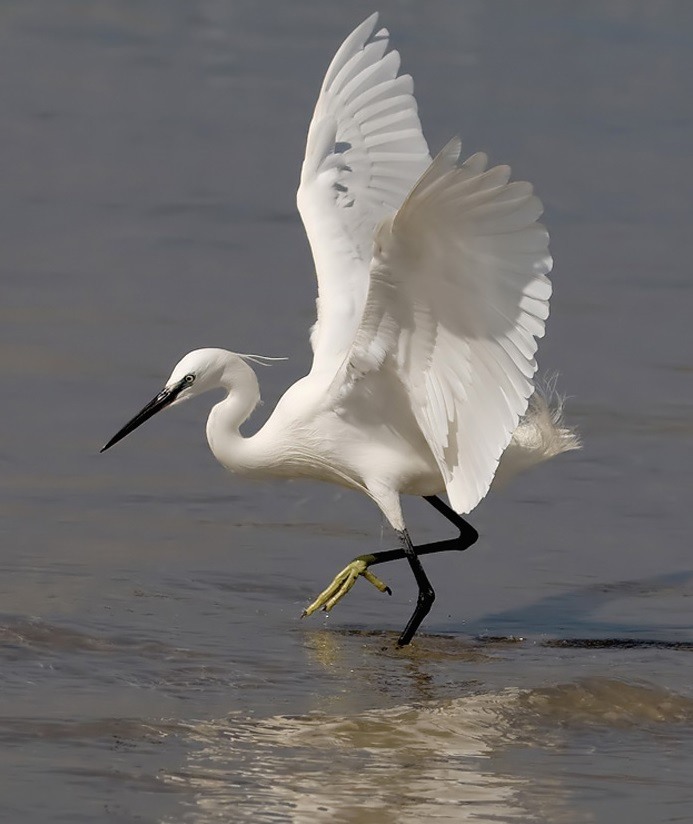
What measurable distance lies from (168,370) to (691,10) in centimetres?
1230

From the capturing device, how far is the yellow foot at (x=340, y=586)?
809 cm

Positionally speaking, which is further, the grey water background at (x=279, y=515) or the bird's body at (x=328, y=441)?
the bird's body at (x=328, y=441)

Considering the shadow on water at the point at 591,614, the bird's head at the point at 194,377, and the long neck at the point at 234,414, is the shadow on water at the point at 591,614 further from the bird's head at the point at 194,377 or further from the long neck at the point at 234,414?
the bird's head at the point at 194,377

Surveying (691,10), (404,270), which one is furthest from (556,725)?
(691,10)

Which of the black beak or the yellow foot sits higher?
the black beak

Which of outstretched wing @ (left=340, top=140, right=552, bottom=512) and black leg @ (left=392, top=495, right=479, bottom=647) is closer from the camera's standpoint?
outstretched wing @ (left=340, top=140, right=552, bottom=512)

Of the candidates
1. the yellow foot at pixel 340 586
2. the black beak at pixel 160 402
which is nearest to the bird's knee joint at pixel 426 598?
the yellow foot at pixel 340 586

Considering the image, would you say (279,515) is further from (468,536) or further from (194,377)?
(194,377)

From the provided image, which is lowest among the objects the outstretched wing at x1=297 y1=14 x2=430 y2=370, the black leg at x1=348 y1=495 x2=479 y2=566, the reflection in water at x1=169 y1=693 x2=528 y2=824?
the reflection in water at x1=169 y1=693 x2=528 y2=824

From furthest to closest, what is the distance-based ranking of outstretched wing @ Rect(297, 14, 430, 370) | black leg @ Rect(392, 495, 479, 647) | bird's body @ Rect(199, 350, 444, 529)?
outstretched wing @ Rect(297, 14, 430, 370), bird's body @ Rect(199, 350, 444, 529), black leg @ Rect(392, 495, 479, 647)

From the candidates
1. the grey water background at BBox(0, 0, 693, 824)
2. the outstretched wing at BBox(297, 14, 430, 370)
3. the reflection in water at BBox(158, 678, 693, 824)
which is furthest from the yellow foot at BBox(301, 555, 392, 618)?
the outstretched wing at BBox(297, 14, 430, 370)

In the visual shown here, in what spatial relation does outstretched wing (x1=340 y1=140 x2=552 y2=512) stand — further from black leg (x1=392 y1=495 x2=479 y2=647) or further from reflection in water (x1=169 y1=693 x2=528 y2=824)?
reflection in water (x1=169 y1=693 x2=528 y2=824)

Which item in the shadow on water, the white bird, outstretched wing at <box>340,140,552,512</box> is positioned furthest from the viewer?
the shadow on water

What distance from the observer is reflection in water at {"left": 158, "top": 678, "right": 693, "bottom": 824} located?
5.78 metres
